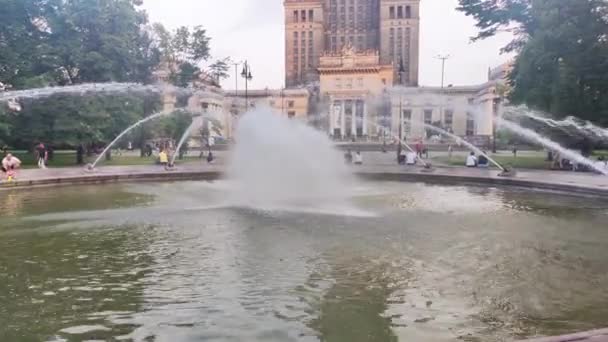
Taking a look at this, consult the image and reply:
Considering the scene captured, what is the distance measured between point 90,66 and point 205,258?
28679 mm

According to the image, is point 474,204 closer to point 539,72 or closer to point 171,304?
point 171,304

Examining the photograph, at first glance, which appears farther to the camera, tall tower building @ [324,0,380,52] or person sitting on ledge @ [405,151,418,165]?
tall tower building @ [324,0,380,52]

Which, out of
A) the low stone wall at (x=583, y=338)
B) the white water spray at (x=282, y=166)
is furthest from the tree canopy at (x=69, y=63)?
the low stone wall at (x=583, y=338)

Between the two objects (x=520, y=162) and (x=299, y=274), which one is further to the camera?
(x=520, y=162)

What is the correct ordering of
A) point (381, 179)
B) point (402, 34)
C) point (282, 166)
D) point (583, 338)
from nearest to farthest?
point (583, 338)
point (282, 166)
point (381, 179)
point (402, 34)

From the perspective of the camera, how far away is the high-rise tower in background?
12962 centimetres

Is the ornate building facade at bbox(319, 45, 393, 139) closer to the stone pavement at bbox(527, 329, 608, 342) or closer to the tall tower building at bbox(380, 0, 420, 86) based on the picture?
the tall tower building at bbox(380, 0, 420, 86)

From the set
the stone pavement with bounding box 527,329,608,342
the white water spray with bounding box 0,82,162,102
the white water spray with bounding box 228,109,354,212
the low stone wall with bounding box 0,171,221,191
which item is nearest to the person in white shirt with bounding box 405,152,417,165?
the low stone wall with bounding box 0,171,221,191

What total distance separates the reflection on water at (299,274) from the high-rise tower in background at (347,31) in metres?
119

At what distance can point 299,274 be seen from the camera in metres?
8.85

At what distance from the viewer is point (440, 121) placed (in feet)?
379

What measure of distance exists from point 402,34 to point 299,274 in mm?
127384

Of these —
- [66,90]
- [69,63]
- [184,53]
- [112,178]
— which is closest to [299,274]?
[112,178]

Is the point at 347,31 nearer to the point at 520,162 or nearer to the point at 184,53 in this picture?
the point at 184,53
